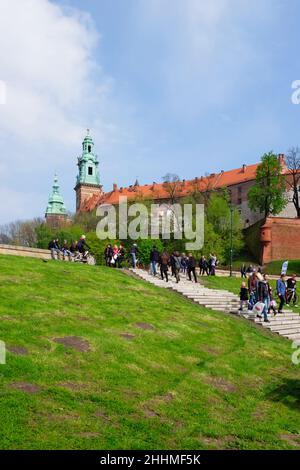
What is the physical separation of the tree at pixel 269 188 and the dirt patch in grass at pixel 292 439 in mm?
61536

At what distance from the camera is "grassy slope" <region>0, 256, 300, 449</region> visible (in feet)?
25.1

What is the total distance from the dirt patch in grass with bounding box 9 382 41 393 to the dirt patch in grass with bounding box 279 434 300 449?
15.4 feet

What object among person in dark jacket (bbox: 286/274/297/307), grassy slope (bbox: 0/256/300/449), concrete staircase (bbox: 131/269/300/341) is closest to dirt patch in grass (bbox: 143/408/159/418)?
grassy slope (bbox: 0/256/300/449)

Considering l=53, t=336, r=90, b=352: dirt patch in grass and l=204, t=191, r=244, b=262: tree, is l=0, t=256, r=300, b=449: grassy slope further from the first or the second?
l=204, t=191, r=244, b=262: tree

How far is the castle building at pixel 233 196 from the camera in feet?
190

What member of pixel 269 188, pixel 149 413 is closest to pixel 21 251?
pixel 149 413

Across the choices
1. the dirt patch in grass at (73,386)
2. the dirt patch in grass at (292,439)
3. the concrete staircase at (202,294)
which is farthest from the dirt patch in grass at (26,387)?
the concrete staircase at (202,294)

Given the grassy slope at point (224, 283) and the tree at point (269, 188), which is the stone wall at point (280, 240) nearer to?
the tree at point (269, 188)

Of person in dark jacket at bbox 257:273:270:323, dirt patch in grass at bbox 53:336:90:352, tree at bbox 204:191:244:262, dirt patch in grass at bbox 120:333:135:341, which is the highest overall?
tree at bbox 204:191:244:262

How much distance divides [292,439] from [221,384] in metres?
2.78

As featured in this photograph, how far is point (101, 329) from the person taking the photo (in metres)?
13.3

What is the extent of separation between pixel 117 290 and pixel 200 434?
12131mm

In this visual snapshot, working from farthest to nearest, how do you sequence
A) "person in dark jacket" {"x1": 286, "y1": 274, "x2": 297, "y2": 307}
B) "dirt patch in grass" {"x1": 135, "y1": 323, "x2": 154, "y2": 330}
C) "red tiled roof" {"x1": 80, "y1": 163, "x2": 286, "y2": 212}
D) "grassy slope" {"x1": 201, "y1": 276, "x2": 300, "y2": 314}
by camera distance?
1. "red tiled roof" {"x1": 80, "y1": 163, "x2": 286, "y2": 212}
2. "grassy slope" {"x1": 201, "y1": 276, "x2": 300, "y2": 314}
3. "person in dark jacket" {"x1": 286, "y1": 274, "x2": 297, "y2": 307}
4. "dirt patch in grass" {"x1": 135, "y1": 323, "x2": 154, "y2": 330}

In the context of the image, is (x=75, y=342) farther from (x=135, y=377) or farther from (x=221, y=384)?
(x=221, y=384)
